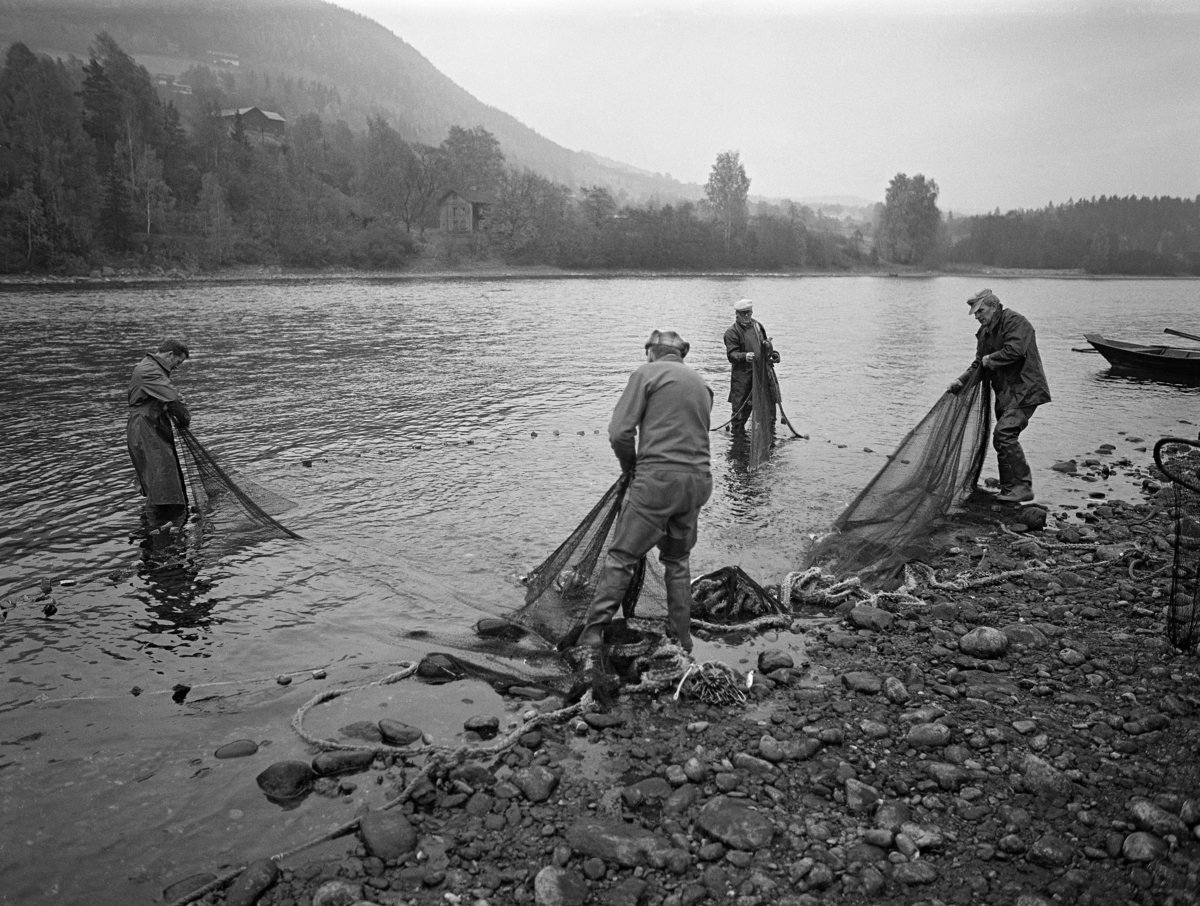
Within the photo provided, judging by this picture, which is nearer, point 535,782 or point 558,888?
point 558,888

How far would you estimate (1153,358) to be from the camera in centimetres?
2392

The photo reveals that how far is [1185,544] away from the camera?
710cm

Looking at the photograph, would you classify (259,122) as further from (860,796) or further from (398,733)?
(860,796)

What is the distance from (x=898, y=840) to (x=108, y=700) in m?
5.75

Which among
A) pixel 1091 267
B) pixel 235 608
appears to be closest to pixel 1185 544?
pixel 235 608

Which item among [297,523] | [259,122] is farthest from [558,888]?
[259,122]

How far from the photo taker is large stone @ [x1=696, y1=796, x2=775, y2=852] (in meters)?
4.27

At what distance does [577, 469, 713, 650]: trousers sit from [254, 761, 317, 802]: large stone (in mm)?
2229

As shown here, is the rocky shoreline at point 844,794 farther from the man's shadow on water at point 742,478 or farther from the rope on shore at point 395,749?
the man's shadow on water at point 742,478

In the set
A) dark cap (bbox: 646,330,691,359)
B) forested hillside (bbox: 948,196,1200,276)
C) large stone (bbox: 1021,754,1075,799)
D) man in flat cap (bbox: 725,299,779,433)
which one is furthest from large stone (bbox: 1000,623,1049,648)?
forested hillside (bbox: 948,196,1200,276)

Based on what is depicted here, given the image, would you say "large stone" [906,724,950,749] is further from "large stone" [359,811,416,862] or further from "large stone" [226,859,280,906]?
"large stone" [226,859,280,906]

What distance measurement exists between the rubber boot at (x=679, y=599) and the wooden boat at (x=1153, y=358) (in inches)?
916

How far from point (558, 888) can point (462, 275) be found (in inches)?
3684

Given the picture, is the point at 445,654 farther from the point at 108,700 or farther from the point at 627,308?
the point at 627,308
